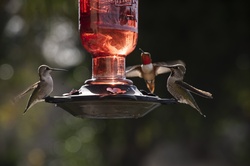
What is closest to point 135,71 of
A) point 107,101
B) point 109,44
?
point 109,44

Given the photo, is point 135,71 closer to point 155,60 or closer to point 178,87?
point 178,87

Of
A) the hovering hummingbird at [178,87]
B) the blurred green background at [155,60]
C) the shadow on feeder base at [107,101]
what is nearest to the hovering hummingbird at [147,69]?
the hovering hummingbird at [178,87]

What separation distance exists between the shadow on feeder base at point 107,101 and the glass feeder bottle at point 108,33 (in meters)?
0.32

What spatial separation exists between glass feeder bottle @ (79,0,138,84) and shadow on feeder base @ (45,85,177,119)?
319 mm

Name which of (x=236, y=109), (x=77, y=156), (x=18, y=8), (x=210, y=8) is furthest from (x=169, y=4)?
(x=77, y=156)

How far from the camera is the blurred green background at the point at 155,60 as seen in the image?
12.1 meters

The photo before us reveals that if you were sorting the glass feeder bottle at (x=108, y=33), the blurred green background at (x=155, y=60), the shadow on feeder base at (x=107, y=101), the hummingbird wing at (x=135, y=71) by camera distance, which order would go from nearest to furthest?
the shadow on feeder base at (x=107, y=101) → the glass feeder bottle at (x=108, y=33) → the hummingbird wing at (x=135, y=71) → the blurred green background at (x=155, y=60)

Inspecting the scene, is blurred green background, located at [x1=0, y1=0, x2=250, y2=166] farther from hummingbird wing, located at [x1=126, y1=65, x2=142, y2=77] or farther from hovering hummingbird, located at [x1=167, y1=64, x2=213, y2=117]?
hovering hummingbird, located at [x1=167, y1=64, x2=213, y2=117]

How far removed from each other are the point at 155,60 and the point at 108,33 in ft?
24.5

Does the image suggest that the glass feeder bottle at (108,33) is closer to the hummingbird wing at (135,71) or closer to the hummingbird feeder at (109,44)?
the hummingbird feeder at (109,44)

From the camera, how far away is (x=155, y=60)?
1211cm

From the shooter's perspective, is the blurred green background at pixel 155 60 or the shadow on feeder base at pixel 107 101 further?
the blurred green background at pixel 155 60

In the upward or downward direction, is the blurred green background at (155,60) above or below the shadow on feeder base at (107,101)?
below

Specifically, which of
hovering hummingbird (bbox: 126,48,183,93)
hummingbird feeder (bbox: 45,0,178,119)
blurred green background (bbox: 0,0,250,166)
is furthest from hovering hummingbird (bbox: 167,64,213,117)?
blurred green background (bbox: 0,0,250,166)
